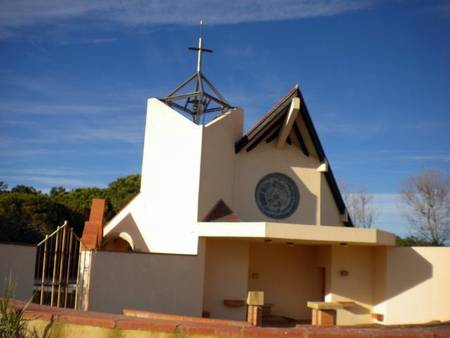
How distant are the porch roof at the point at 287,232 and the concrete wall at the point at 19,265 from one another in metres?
5.48

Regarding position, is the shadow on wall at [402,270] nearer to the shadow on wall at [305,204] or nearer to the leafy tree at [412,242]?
the shadow on wall at [305,204]

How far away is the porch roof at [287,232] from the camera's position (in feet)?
50.3

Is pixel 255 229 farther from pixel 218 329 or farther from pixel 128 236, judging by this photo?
pixel 218 329

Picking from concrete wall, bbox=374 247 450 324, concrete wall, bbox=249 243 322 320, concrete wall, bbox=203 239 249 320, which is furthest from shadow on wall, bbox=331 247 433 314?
concrete wall, bbox=203 239 249 320

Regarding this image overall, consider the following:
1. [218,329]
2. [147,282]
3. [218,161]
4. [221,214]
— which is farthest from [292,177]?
[218,329]

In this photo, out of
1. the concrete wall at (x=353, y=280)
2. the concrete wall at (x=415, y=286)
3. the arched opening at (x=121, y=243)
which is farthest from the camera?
the arched opening at (x=121, y=243)

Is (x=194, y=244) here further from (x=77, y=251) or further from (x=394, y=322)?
(x=394, y=322)

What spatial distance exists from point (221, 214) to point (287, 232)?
2.58 m

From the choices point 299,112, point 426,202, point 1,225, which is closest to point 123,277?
point 299,112

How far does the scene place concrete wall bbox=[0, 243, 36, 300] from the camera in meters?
11.8

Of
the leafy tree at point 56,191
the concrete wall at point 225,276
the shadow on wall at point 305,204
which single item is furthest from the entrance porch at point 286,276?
the leafy tree at point 56,191

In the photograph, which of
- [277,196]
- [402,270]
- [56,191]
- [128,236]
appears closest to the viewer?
[402,270]

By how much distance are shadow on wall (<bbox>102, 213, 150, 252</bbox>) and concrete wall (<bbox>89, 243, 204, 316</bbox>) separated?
2330 mm

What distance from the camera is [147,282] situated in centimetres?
1523
